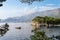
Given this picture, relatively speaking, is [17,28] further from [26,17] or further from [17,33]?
[26,17]

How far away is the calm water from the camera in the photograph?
168 cm

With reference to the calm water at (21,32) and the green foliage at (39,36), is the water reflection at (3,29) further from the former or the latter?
the green foliage at (39,36)

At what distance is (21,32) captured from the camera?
169 centimetres

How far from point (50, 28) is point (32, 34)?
0.70 feet

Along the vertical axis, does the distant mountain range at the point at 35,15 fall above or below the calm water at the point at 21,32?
above

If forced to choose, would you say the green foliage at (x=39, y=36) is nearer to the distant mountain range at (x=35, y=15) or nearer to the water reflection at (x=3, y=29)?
the distant mountain range at (x=35, y=15)

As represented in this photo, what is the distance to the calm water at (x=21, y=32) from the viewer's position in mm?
1677

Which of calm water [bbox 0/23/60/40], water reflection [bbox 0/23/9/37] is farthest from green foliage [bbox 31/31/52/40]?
water reflection [bbox 0/23/9/37]

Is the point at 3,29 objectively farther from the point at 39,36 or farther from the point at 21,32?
the point at 39,36

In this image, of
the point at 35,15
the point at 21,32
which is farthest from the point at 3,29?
the point at 35,15

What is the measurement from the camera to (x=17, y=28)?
1706 millimetres

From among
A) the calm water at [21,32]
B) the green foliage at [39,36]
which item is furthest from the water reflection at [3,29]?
the green foliage at [39,36]

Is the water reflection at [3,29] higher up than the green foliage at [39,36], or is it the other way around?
the water reflection at [3,29]

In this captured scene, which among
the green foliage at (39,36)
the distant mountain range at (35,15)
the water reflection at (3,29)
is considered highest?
the distant mountain range at (35,15)
